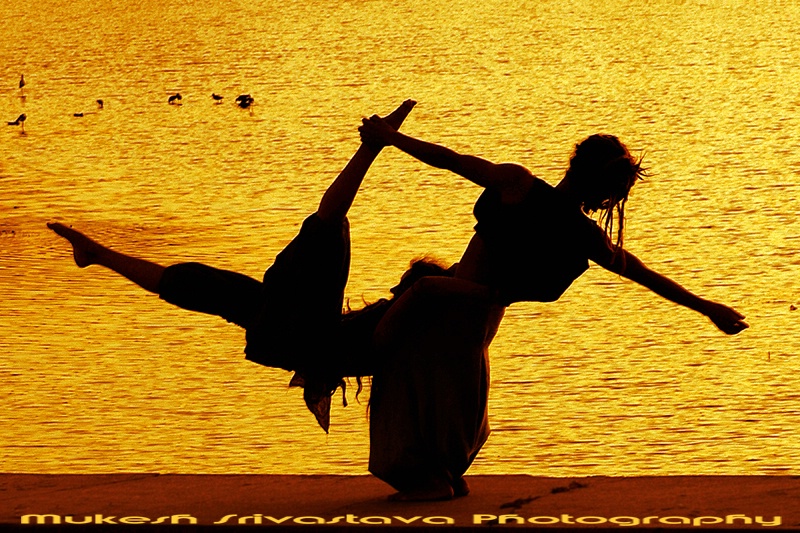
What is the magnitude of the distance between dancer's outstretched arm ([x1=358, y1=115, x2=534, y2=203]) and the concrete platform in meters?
0.87

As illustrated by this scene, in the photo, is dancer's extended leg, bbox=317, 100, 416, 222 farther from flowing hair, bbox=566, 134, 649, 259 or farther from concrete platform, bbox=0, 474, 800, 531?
concrete platform, bbox=0, 474, 800, 531

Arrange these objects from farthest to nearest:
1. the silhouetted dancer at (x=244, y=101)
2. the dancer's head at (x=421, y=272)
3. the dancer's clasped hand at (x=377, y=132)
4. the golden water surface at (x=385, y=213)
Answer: the silhouetted dancer at (x=244, y=101) < the golden water surface at (x=385, y=213) < the dancer's head at (x=421, y=272) < the dancer's clasped hand at (x=377, y=132)

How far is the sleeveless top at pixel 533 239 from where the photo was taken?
4930 millimetres

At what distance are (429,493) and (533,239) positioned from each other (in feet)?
2.55

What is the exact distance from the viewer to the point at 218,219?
1282 cm

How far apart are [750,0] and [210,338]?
21.8 metres

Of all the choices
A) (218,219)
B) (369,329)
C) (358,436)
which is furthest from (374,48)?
(369,329)

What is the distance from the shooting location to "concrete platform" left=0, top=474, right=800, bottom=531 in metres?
4.57

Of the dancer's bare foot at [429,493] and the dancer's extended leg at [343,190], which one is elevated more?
the dancer's extended leg at [343,190]

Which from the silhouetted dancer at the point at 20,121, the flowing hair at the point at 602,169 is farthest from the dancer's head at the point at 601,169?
the silhouetted dancer at the point at 20,121

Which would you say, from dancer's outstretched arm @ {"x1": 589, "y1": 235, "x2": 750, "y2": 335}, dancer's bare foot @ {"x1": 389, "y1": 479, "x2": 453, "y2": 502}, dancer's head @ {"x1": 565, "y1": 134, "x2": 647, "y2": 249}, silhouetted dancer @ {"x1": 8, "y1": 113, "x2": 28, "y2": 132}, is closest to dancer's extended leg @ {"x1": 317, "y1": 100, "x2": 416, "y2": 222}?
dancer's head @ {"x1": 565, "y1": 134, "x2": 647, "y2": 249}

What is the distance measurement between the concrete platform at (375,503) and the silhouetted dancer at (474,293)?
6.4 inches

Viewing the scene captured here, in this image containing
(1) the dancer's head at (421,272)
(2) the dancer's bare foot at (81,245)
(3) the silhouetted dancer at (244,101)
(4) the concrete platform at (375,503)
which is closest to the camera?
(4) the concrete platform at (375,503)

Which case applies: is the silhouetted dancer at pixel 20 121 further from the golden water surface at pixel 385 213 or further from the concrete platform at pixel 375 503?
the concrete platform at pixel 375 503
